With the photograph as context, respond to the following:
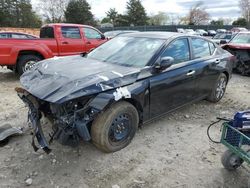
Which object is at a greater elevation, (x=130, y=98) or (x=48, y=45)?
(x=48, y=45)

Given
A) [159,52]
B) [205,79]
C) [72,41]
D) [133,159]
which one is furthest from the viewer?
[72,41]

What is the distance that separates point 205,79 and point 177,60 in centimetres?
103

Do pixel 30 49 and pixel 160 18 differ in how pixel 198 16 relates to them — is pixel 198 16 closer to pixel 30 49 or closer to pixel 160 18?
pixel 160 18

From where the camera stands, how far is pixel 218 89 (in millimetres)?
6082

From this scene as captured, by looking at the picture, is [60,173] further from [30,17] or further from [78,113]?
[30,17]

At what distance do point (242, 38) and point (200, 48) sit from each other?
18.9ft

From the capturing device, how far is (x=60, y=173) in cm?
343

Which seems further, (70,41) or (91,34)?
(91,34)

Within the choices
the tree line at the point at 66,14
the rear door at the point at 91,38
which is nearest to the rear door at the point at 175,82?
the rear door at the point at 91,38

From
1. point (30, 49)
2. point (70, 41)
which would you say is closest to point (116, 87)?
point (30, 49)

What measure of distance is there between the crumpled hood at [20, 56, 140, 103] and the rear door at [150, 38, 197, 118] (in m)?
0.52

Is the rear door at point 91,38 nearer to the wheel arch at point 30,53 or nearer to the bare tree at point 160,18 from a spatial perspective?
the wheel arch at point 30,53

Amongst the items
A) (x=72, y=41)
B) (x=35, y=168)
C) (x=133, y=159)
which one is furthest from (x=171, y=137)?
(x=72, y=41)

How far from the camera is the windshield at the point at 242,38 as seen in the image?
1005 cm
